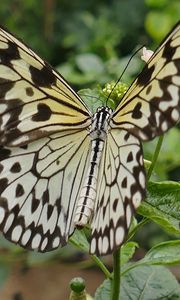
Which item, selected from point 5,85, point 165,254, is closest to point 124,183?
point 165,254

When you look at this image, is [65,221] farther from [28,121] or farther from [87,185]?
[28,121]

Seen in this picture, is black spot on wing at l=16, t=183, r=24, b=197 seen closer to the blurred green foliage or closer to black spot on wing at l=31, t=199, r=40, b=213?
black spot on wing at l=31, t=199, r=40, b=213

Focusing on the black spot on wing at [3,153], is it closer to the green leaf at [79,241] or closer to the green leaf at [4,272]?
the green leaf at [79,241]

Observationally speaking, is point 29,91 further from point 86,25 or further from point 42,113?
point 86,25

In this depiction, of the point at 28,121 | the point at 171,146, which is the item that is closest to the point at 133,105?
the point at 28,121

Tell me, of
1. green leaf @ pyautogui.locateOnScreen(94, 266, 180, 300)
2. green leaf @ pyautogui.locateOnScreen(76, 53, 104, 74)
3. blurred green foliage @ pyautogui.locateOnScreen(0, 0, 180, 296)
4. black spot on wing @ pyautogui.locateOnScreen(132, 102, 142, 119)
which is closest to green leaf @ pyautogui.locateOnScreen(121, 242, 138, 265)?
green leaf @ pyautogui.locateOnScreen(94, 266, 180, 300)

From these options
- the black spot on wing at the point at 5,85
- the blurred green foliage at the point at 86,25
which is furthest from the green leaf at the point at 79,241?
the blurred green foliage at the point at 86,25

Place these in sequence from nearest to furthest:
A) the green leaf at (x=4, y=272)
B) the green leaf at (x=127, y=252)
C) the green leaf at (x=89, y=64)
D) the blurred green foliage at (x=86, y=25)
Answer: the green leaf at (x=127, y=252), the green leaf at (x=89, y=64), the green leaf at (x=4, y=272), the blurred green foliage at (x=86, y=25)
